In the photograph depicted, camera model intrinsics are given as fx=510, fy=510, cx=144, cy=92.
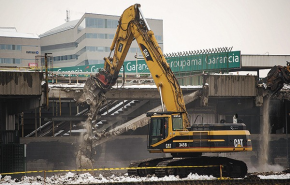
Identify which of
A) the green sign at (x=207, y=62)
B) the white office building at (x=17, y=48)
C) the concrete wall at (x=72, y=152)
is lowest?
the concrete wall at (x=72, y=152)

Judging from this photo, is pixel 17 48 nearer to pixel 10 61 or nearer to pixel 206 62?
pixel 10 61

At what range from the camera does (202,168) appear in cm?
2520

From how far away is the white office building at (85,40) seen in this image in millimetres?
87375

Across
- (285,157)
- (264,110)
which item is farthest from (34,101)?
(285,157)

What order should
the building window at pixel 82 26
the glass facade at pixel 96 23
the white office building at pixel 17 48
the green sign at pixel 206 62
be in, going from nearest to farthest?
the green sign at pixel 206 62, the glass facade at pixel 96 23, the building window at pixel 82 26, the white office building at pixel 17 48

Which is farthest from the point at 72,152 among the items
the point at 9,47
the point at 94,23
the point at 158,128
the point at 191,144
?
the point at 9,47

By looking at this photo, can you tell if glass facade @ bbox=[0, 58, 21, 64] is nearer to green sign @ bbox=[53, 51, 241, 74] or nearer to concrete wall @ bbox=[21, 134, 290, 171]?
green sign @ bbox=[53, 51, 241, 74]

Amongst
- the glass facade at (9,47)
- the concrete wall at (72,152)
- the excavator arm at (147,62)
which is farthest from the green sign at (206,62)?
the glass facade at (9,47)

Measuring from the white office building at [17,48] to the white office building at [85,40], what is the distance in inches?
131

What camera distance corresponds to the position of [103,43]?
294 ft

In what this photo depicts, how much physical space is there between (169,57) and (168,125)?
1960 centimetres

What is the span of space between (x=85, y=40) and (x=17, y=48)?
12.9 metres

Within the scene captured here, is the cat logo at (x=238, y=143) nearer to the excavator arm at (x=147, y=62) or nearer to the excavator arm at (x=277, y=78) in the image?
the excavator arm at (x=147, y=62)

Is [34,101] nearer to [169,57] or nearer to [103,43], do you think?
[169,57]
